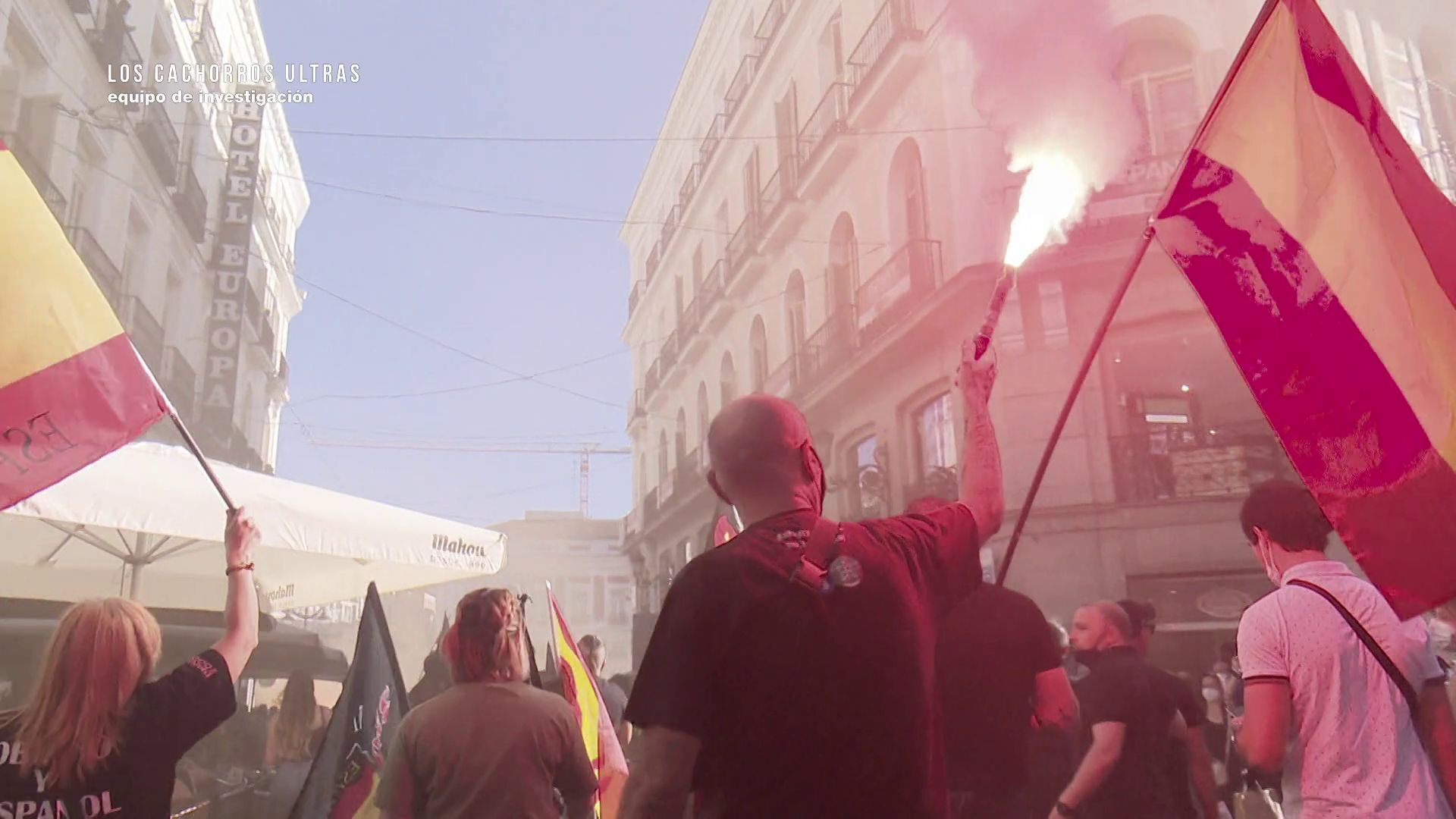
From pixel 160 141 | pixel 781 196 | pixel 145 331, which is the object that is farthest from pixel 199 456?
pixel 160 141

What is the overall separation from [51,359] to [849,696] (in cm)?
202

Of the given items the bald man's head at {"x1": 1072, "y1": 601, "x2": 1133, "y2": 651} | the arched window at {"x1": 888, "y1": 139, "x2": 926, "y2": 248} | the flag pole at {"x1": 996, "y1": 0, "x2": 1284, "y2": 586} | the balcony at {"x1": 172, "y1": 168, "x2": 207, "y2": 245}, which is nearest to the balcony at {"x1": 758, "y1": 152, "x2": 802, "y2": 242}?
the arched window at {"x1": 888, "y1": 139, "x2": 926, "y2": 248}

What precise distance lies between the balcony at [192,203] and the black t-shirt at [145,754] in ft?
33.4

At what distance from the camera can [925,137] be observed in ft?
24.9

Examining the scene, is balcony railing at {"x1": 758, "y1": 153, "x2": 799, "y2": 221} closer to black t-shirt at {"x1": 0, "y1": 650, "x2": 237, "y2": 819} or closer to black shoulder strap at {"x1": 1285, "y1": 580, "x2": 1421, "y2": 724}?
black shoulder strap at {"x1": 1285, "y1": 580, "x2": 1421, "y2": 724}

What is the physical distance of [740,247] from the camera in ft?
29.6

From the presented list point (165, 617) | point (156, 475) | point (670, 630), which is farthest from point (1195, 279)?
point (165, 617)

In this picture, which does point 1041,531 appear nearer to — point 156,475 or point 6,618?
point 156,475

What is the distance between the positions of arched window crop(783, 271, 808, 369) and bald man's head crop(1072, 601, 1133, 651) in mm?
5288

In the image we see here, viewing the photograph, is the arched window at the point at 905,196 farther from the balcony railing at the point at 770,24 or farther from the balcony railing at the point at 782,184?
the balcony railing at the point at 770,24

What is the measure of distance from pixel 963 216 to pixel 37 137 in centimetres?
701

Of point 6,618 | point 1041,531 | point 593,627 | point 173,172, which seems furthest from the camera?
point 173,172

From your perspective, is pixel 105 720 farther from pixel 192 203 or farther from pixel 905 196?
pixel 192 203

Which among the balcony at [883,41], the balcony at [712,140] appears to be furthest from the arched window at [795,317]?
the balcony at [883,41]
